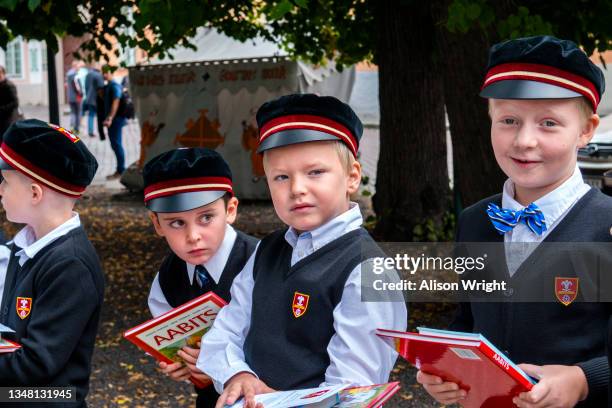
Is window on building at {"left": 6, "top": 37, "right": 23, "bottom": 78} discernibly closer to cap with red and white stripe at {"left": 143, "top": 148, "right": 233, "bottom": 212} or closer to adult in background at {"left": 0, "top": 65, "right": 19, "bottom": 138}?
adult in background at {"left": 0, "top": 65, "right": 19, "bottom": 138}

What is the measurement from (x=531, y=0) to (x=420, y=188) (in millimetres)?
3601

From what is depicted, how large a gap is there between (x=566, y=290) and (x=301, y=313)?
75cm

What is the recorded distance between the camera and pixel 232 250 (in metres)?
3.13

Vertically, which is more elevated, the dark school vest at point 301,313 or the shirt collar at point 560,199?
the shirt collar at point 560,199

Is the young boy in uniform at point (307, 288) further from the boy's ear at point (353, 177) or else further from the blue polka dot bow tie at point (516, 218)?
the blue polka dot bow tie at point (516, 218)

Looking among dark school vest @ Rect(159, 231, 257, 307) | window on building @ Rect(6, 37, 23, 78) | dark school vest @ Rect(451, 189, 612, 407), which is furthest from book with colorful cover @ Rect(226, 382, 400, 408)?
window on building @ Rect(6, 37, 23, 78)

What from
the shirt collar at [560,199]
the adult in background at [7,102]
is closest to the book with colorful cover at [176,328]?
the shirt collar at [560,199]

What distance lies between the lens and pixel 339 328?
2.52 m

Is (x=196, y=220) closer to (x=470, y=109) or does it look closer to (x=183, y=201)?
(x=183, y=201)

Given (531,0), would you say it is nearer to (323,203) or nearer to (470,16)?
(470,16)

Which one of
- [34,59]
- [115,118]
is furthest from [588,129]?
[34,59]

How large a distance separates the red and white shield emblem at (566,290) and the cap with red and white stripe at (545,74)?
0.49 metres

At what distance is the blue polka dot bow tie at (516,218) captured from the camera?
8.02 feet

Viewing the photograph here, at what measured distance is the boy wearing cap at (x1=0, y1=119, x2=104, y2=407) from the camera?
116 inches
